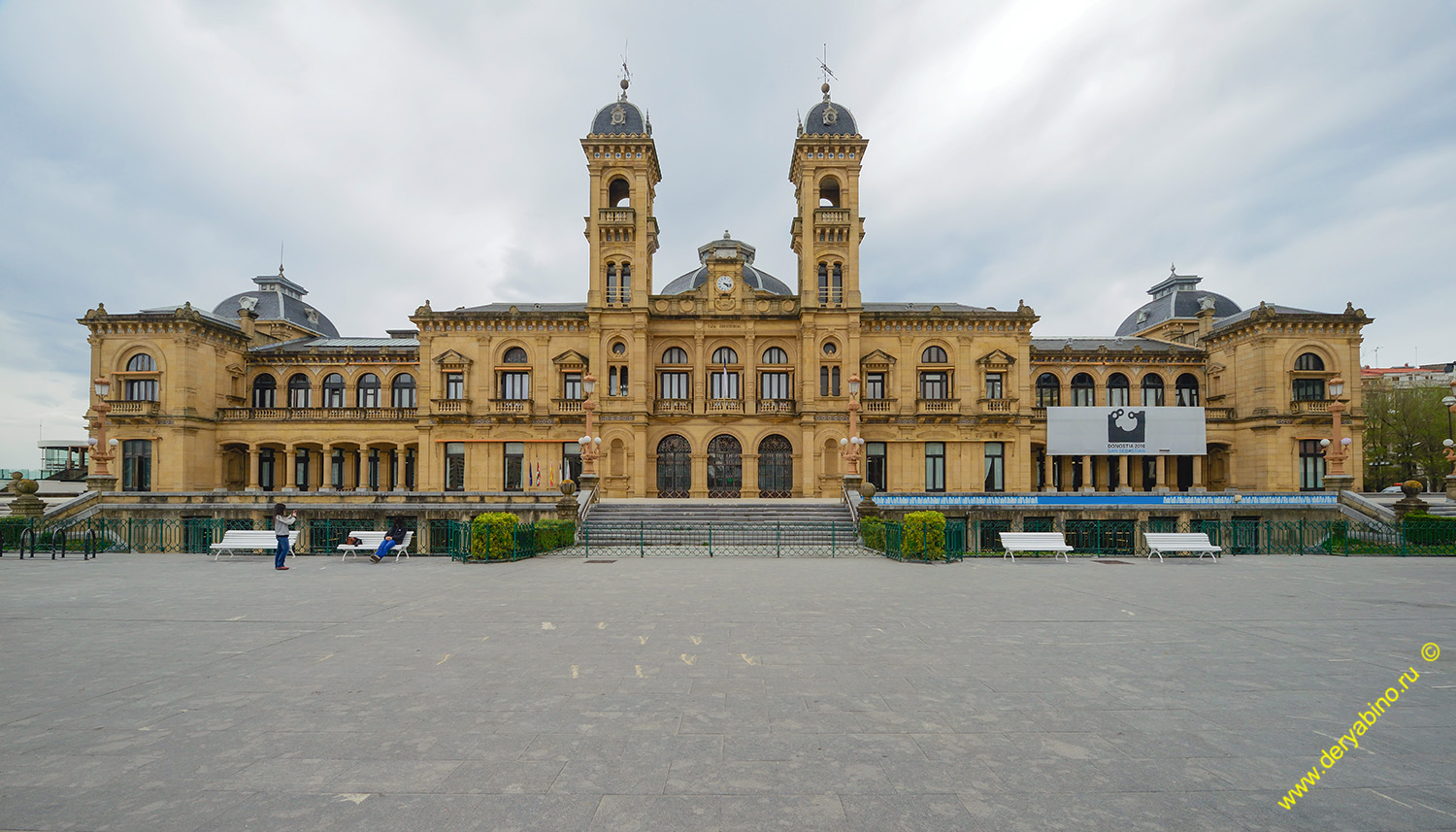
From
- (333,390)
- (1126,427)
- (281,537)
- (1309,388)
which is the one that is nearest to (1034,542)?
(281,537)

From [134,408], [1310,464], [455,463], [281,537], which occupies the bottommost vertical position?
[281,537]

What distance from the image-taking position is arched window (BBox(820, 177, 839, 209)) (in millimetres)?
40938

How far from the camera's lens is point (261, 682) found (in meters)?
7.26

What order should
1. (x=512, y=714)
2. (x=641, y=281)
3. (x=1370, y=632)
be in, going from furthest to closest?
1. (x=641, y=281)
2. (x=1370, y=632)
3. (x=512, y=714)

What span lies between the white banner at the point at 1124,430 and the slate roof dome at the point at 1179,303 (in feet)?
38.9

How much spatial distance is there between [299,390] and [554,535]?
33.0 metres

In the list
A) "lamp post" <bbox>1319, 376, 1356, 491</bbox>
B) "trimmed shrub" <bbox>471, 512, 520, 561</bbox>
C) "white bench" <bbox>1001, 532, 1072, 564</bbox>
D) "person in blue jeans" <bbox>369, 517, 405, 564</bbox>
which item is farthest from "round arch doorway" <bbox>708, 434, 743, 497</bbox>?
"lamp post" <bbox>1319, 376, 1356, 491</bbox>

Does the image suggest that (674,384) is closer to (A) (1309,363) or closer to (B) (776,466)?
(B) (776,466)

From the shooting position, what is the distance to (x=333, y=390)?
45281mm

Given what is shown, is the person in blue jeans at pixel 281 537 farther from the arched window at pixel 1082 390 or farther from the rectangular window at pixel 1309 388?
the rectangular window at pixel 1309 388

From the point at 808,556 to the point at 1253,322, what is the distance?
3621 centimetres

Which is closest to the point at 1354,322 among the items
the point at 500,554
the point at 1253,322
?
the point at 1253,322

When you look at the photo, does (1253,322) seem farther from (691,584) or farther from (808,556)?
(691,584)

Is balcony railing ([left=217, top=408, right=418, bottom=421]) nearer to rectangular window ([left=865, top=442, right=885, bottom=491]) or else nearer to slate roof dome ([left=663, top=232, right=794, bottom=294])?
slate roof dome ([left=663, top=232, right=794, bottom=294])
